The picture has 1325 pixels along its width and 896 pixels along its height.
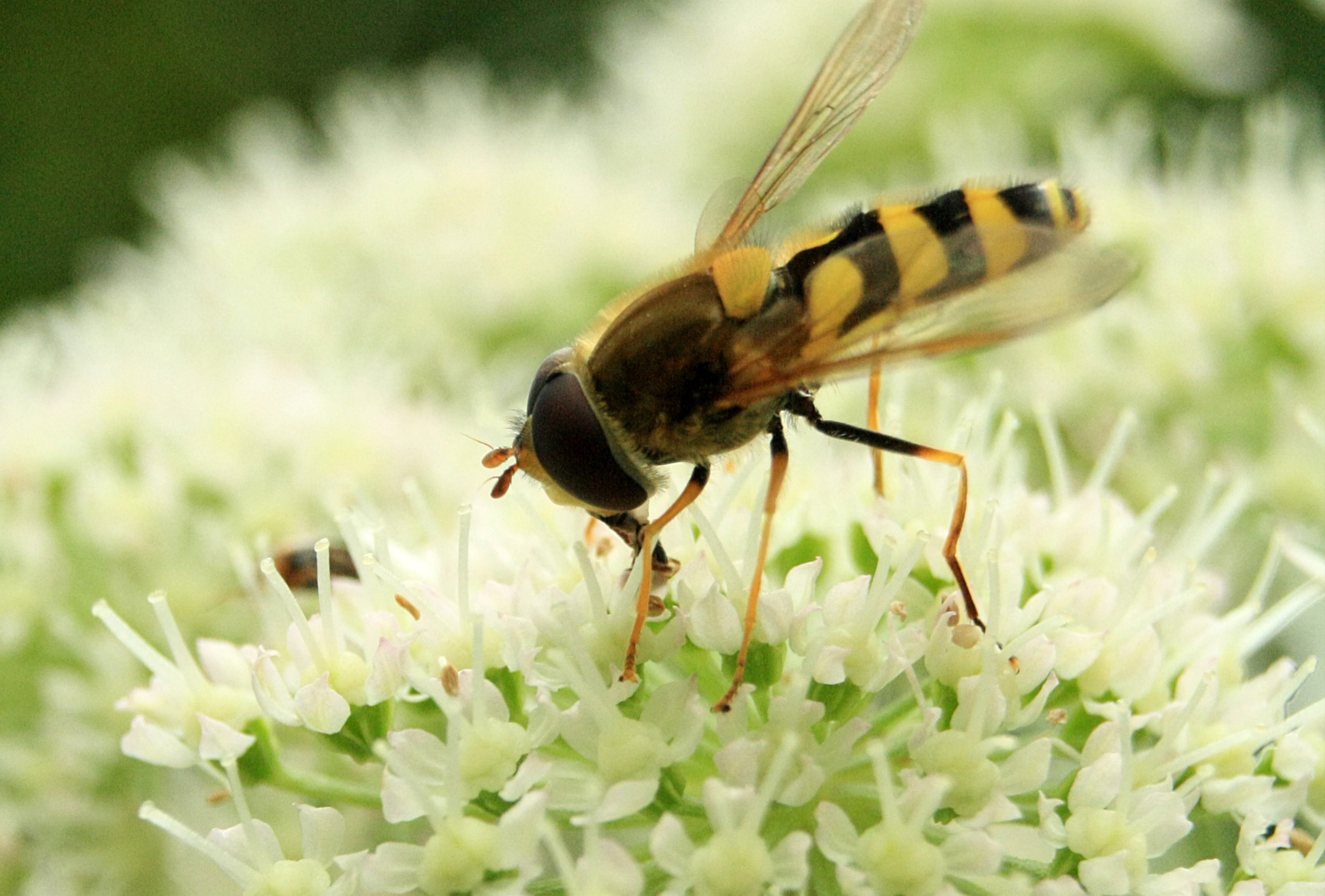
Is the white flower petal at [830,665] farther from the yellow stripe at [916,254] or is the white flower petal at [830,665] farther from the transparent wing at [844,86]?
the transparent wing at [844,86]

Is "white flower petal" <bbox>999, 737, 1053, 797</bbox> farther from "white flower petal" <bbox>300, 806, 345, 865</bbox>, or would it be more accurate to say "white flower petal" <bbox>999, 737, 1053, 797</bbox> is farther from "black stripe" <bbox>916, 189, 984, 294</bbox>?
"white flower petal" <bbox>300, 806, 345, 865</bbox>

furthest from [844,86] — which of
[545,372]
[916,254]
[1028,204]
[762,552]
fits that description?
[762,552]

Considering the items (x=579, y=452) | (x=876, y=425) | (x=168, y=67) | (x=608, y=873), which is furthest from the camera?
(x=168, y=67)

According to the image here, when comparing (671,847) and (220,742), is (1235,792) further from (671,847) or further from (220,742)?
(220,742)

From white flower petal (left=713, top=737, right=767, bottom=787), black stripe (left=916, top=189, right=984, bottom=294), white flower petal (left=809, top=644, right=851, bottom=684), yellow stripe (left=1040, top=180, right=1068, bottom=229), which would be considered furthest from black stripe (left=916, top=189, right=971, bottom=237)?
white flower petal (left=713, top=737, right=767, bottom=787)

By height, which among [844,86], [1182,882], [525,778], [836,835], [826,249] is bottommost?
[1182,882]

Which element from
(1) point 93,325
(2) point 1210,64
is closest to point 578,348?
(1) point 93,325

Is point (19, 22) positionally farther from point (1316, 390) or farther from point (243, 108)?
point (1316, 390)
